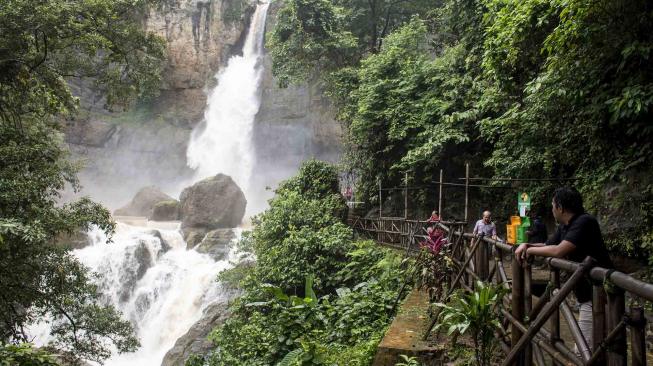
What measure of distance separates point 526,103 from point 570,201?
7900 millimetres

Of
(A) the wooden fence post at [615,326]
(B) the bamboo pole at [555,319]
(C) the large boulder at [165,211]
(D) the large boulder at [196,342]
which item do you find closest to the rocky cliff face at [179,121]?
(C) the large boulder at [165,211]

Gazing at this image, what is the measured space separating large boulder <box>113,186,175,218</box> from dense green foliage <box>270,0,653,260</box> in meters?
15.4

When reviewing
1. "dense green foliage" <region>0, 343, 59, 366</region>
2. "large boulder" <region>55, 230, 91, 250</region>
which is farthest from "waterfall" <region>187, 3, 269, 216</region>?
"dense green foliage" <region>0, 343, 59, 366</region>

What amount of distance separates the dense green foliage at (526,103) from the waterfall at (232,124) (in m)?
16.7

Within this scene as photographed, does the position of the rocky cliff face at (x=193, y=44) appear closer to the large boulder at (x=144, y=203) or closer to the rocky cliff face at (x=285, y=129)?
the rocky cliff face at (x=285, y=129)

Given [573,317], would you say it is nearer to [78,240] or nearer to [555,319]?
[555,319]

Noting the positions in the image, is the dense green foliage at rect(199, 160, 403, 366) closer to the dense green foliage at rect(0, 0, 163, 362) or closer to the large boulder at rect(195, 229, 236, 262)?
the dense green foliage at rect(0, 0, 163, 362)

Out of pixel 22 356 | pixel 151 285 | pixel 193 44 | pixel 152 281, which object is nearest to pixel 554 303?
pixel 22 356

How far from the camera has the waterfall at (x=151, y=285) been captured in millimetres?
15727

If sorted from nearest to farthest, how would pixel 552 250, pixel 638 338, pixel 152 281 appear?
pixel 638 338
pixel 552 250
pixel 152 281

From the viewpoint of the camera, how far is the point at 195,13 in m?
34.8

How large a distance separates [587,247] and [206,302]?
15663 mm

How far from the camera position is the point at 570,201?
9.84ft


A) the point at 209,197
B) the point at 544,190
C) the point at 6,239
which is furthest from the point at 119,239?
the point at 544,190
